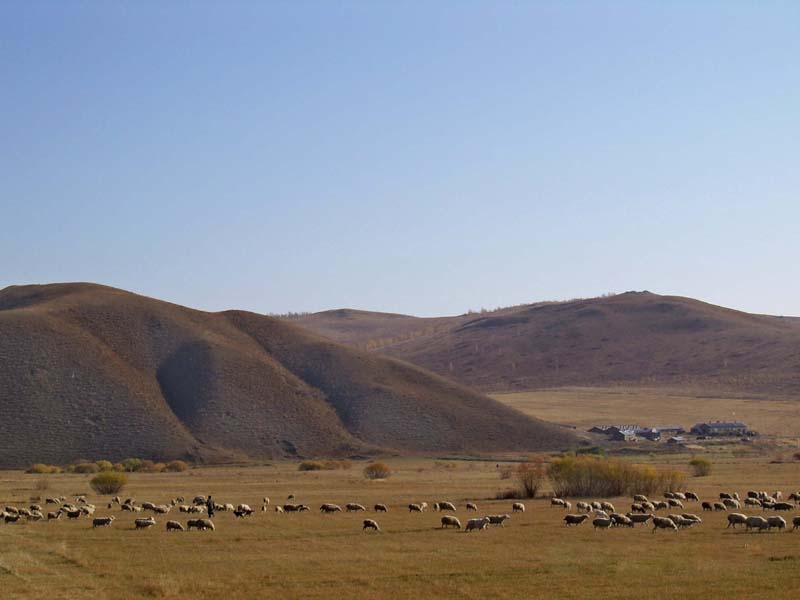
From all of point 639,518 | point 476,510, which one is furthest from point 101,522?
point 639,518

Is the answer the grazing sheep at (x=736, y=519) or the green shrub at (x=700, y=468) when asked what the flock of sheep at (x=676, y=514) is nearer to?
the grazing sheep at (x=736, y=519)

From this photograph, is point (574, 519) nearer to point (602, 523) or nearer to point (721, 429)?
point (602, 523)

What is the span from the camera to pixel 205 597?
885 inches

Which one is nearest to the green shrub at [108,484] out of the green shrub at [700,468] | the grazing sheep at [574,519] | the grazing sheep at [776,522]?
Answer: the grazing sheep at [574,519]

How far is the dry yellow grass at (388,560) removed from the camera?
23.2 metres

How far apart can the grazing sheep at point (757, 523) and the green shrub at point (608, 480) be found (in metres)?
17.0

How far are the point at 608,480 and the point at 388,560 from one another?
2616 cm

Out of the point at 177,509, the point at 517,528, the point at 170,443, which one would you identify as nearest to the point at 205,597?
the point at 517,528

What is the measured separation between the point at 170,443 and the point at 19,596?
71377 mm

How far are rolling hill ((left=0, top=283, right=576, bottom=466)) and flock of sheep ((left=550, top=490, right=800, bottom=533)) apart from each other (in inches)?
2143

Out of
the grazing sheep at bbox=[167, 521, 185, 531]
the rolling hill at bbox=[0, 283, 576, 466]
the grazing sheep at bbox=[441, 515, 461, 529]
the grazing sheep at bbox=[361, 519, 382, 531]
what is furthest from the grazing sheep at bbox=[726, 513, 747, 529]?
the rolling hill at bbox=[0, 283, 576, 466]

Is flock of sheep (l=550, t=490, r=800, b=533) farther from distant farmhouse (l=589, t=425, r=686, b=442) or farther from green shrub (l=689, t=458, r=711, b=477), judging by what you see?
distant farmhouse (l=589, t=425, r=686, b=442)

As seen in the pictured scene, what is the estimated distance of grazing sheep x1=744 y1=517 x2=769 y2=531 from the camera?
33938 mm

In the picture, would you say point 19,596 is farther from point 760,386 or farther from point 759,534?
point 760,386
